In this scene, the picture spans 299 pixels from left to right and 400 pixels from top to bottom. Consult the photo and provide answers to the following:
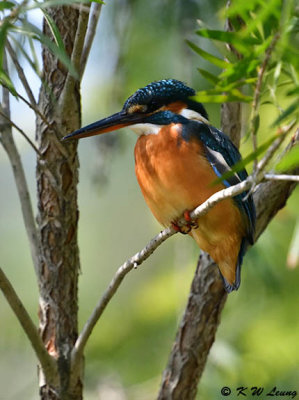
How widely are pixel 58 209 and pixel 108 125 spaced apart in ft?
1.22

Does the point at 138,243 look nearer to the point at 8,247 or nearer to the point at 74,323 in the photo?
the point at 8,247

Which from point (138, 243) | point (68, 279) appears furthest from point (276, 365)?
point (138, 243)

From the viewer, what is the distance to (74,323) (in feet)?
8.89

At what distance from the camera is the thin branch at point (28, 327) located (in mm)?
2195

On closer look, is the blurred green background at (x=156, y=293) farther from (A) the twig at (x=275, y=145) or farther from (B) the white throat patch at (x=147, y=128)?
(A) the twig at (x=275, y=145)

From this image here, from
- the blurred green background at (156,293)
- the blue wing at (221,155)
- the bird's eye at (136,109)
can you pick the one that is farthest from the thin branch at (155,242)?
the blurred green background at (156,293)

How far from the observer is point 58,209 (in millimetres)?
2684

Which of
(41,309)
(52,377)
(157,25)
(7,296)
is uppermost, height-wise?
(157,25)

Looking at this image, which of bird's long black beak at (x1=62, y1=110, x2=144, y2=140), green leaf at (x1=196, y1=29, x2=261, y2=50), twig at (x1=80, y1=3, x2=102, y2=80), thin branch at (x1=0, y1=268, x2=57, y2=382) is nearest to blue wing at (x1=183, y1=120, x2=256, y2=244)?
bird's long black beak at (x1=62, y1=110, x2=144, y2=140)

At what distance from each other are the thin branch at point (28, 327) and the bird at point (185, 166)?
24.7 inches

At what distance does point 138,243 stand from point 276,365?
2.69 metres

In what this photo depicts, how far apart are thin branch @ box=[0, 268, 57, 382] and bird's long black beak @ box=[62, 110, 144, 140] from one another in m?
0.64

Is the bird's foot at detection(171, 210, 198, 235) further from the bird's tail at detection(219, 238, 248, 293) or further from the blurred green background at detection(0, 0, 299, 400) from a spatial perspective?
the blurred green background at detection(0, 0, 299, 400)

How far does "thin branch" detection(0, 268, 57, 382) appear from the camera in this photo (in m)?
2.20
